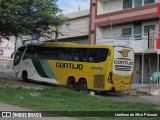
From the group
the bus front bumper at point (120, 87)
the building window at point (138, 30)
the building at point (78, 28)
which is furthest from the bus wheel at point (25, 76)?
the building at point (78, 28)

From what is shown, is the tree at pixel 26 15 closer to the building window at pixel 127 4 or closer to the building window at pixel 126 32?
the building window at pixel 126 32

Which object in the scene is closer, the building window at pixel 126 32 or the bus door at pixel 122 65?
the bus door at pixel 122 65

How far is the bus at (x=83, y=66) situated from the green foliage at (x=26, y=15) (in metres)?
2.45

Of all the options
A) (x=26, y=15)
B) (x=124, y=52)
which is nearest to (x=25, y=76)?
(x=26, y=15)

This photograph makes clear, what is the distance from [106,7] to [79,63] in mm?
19117

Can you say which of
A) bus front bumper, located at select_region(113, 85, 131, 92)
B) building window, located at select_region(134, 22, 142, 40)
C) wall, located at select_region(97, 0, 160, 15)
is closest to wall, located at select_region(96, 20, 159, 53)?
building window, located at select_region(134, 22, 142, 40)

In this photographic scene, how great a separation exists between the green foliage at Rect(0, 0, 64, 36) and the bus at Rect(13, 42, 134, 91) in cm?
245

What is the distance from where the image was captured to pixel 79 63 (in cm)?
2717

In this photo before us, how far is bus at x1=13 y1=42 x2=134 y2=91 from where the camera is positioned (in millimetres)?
25516

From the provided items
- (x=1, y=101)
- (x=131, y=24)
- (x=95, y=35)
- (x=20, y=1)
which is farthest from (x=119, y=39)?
(x=1, y=101)

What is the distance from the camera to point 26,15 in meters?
27.2

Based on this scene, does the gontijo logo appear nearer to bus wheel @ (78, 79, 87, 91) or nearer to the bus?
the bus

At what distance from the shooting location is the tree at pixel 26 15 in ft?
82.8

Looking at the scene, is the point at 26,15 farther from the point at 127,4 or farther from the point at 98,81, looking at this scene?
the point at 127,4
